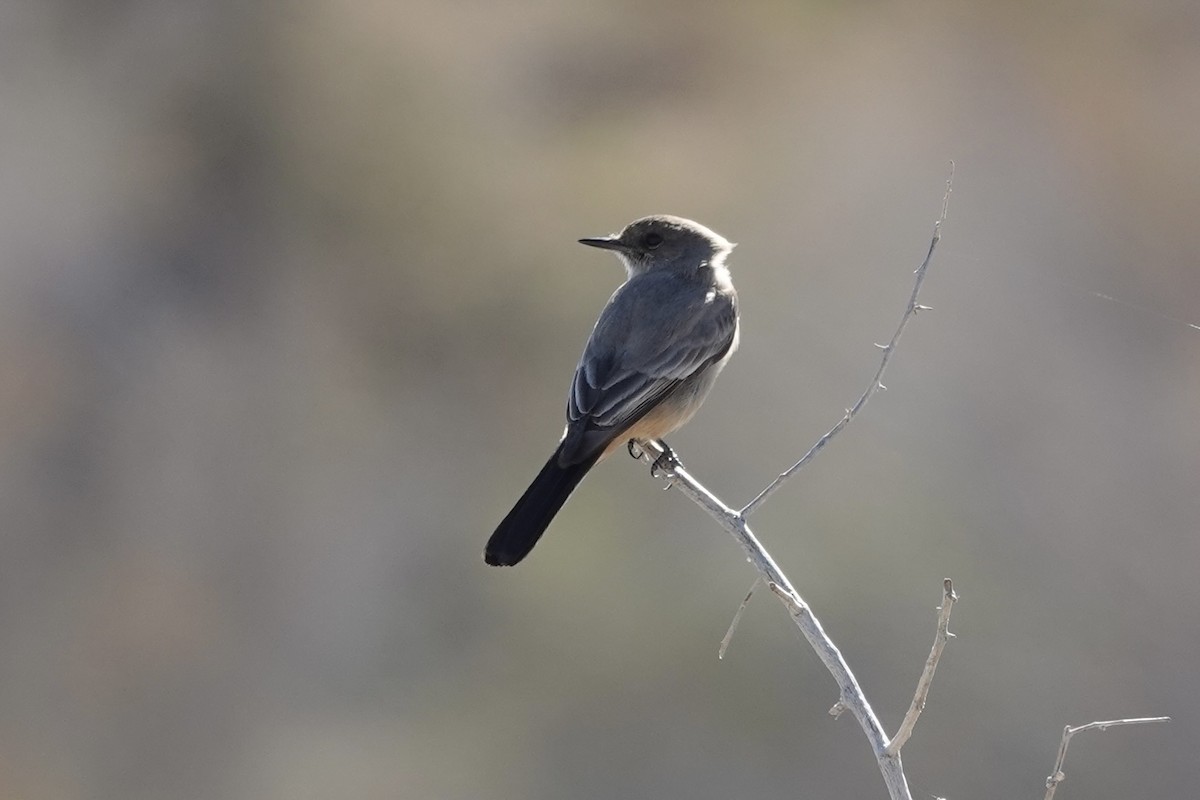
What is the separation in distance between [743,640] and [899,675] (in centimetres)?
105

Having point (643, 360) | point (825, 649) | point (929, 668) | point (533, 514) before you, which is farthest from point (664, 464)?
point (929, 668)

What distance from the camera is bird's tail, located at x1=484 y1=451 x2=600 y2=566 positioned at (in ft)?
15.1

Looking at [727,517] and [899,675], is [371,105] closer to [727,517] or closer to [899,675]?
[899,675]

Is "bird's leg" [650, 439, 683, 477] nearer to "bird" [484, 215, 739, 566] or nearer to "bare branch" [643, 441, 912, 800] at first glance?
"bird" [484, 215, 739, 566]

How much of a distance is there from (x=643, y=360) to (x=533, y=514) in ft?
2.93

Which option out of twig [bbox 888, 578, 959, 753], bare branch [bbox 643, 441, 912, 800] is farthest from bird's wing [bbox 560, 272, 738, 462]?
twig [bbox 888, 578, 959, 753]

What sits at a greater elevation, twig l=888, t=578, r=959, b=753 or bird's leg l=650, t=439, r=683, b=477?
twig l=888, t=578, r=959, b=753

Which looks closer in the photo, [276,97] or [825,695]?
[825,695]

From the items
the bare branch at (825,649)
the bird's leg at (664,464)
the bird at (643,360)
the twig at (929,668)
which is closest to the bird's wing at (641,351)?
the bird at (643,360)

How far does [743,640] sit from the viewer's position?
30.5ft

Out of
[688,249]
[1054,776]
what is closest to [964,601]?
[688,249]

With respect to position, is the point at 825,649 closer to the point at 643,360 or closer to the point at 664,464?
the point at 664,464

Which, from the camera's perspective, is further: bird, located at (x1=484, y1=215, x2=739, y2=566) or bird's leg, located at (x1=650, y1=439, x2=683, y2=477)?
bird's leg, located at (x1=650, y1=439, x2=683, y2=477)

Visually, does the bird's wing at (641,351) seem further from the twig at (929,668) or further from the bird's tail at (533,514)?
the twig at (929,668)
